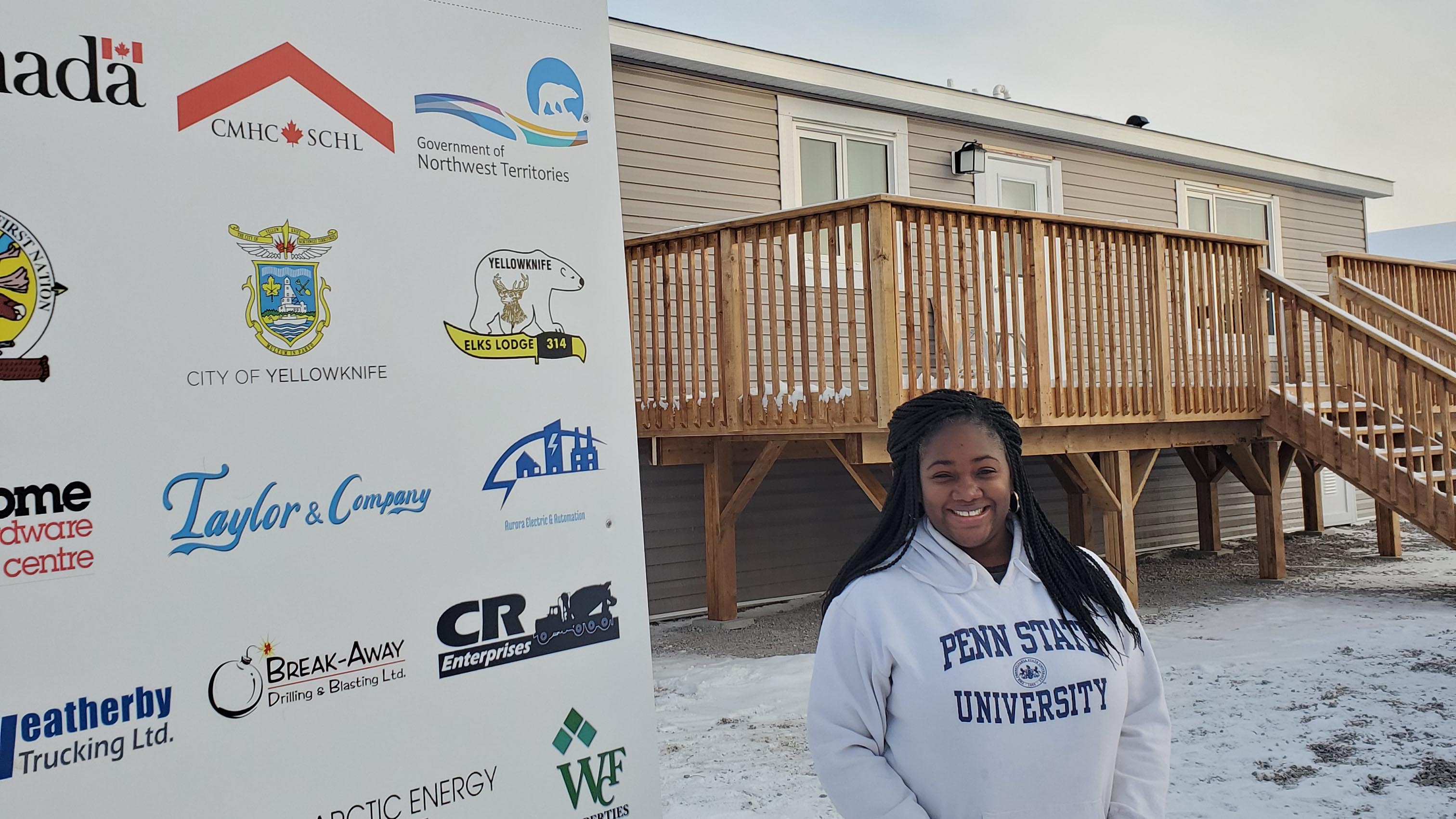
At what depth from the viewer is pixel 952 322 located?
5941 millimetres

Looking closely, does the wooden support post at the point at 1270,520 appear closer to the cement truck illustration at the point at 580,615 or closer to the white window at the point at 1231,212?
the white window at the point at 1231,212

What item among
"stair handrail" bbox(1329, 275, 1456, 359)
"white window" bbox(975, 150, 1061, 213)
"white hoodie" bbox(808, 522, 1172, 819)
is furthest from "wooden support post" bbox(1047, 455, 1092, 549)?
"white hoodie" bbox(808, 522, 1172, 819)

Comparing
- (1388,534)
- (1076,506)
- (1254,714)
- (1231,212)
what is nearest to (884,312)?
(1254,714)

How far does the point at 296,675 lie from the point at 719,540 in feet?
18.0

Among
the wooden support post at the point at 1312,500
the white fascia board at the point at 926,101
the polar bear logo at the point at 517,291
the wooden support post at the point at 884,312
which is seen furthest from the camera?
the wooden support post at the point at 1312,500

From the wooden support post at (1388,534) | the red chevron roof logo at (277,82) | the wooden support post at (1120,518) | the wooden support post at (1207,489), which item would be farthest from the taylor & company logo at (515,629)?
the wooden support post at (1388,534)

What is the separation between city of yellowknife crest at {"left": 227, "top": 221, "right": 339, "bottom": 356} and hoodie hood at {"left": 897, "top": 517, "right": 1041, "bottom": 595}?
4.36ft

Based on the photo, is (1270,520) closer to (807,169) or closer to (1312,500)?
(1312,500)

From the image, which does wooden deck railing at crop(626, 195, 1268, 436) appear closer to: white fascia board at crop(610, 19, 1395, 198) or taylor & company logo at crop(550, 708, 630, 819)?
white fascia board at crop(610, 19, 1395, 198)

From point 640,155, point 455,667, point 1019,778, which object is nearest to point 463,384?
point 455,667

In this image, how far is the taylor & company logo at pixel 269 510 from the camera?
2.13 m

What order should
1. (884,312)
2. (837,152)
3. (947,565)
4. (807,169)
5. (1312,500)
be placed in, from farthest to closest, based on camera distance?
(1312,500)
(837,152)
(807,169)
(884,312)
(947,565)

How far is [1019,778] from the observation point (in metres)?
1.71

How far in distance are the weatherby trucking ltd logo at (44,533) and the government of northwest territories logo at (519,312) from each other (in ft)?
2.73
